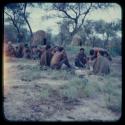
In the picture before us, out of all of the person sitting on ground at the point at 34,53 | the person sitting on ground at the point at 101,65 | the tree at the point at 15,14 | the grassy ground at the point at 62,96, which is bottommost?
the grassy ground at the point at 62,96

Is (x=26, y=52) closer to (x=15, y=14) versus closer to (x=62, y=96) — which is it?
(x=15, y=14)

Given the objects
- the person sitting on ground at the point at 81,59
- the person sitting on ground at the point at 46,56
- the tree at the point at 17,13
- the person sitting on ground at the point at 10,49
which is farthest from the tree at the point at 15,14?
the person sitting on ground at the point at 81,59

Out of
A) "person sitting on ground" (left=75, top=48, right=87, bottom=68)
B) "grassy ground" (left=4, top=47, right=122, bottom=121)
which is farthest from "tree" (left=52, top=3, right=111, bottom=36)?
"grassy ground" (left=4, top=47, right=122, bottom=121)

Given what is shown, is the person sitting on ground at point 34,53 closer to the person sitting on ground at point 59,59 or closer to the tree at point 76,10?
the person sitting on ground at point 59,59

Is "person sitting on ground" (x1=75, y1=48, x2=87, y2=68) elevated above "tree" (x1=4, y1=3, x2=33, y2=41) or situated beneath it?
situated beneath

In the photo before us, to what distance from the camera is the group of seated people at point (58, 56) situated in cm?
208

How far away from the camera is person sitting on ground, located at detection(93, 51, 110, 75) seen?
2.09 metres

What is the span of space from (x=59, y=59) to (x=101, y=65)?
0.37m

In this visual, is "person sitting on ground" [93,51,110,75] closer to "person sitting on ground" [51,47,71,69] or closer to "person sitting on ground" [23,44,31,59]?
"person sitting on ground" [51,47,71,69]

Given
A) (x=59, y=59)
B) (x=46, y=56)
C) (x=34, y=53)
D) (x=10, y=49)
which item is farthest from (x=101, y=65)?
(x=10, y=49)

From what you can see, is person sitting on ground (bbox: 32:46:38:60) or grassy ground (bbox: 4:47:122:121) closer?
grassy ground (bbox: 4:47:122:121)

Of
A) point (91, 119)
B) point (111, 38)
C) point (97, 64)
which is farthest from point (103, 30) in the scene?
point (91, 119)

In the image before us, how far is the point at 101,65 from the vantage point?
208cm

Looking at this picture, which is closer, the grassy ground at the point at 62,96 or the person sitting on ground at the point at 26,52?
the grassy ground at the point at 62,96
